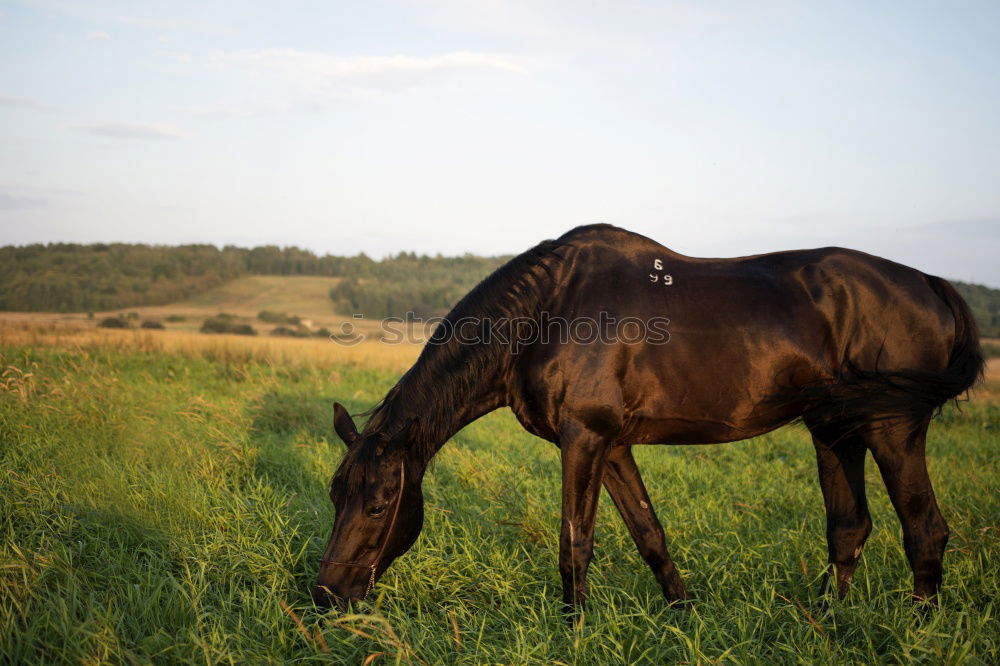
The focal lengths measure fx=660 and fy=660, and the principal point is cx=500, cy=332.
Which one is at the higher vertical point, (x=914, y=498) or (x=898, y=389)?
(x=898, y=389)

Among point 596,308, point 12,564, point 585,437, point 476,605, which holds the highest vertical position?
point 596,308

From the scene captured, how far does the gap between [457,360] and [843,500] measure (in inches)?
99.6

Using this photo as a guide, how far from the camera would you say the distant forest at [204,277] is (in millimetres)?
36000

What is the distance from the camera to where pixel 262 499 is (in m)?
4.60

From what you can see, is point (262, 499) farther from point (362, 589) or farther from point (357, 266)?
point (357, 266)

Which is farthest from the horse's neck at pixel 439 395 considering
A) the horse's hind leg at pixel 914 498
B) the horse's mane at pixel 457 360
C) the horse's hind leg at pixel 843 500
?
the horse's hind leg at pixel 914 498

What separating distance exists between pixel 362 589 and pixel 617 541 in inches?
74.5

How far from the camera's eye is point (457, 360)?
370 centimetres

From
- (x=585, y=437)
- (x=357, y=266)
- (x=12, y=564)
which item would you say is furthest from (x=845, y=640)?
(x=357, y=266)

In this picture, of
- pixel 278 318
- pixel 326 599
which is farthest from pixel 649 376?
pixel 278 318

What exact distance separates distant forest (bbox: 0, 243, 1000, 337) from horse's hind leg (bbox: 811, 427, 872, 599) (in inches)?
801

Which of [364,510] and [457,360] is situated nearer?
[364,510]

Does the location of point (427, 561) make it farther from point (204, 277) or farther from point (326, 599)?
point (204, 277)

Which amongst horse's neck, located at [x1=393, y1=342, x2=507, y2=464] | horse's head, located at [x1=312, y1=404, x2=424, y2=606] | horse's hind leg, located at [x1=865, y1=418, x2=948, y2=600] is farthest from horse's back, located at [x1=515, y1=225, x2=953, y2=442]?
horse's head, located at [x1=312, y1=404, x2=424, y2=606]
